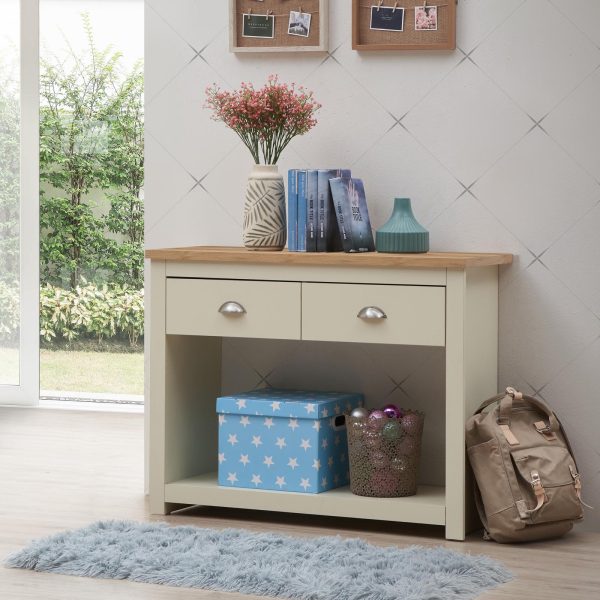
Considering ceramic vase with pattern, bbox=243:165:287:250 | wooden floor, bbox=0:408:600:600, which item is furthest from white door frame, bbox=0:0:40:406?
ceramic vase with pattern, bbox=243:165:287:250

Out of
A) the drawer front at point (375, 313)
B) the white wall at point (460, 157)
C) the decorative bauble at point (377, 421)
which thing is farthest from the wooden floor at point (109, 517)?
the drawer front at point (375, 313)

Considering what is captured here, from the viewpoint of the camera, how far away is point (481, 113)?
322 cm

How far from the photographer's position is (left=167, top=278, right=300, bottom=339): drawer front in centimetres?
303

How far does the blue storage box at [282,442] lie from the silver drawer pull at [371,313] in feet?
0.91

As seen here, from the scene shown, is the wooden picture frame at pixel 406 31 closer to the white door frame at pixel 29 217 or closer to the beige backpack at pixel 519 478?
the beige backpack at pixel 519 478

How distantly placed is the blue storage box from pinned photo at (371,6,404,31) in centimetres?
102

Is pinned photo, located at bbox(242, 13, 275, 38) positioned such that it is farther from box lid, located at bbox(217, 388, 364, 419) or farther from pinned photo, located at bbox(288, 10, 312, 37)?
box lid, located at bbox(217, 388, 364, 419)

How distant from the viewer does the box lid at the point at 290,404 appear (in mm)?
3074

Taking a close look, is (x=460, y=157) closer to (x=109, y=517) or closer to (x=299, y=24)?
(x=299, y=24)

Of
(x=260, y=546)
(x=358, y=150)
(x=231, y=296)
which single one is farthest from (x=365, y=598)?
(x=358, y=150)

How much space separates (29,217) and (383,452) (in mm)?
2419

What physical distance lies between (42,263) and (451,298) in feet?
8.61

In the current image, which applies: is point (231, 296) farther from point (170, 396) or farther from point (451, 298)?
point (451, 298)

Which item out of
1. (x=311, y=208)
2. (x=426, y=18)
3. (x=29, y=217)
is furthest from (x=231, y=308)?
(x=29, y=217)
